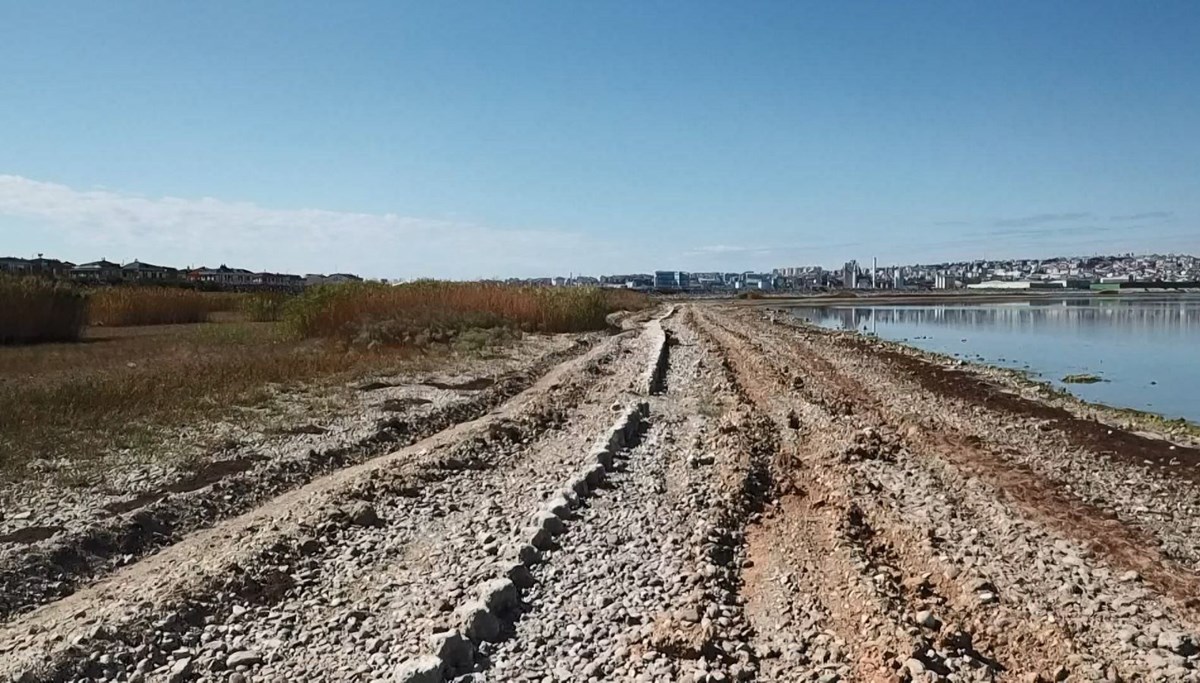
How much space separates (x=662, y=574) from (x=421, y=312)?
22073 millimetres

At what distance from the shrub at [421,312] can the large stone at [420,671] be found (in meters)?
19.7

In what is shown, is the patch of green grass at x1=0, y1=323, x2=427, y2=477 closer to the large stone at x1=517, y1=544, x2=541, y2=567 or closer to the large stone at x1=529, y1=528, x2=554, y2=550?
the large stone at x1=529, y1=528, x2=554, y2=550

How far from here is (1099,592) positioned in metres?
6.20

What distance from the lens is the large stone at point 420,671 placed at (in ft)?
14.5

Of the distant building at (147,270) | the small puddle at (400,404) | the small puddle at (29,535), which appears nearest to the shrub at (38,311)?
the small puddle at (400,404)

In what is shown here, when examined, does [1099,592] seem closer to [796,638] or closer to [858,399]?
[796,638]

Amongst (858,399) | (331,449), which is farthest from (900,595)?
(858,399)

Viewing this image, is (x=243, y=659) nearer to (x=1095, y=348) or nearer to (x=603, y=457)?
(x=603, y=457)

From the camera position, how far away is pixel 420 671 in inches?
175

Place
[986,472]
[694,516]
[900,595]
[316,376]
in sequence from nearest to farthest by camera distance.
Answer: [900,595]
[694,516]
[986,472]
[316,376]

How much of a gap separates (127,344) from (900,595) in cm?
2547

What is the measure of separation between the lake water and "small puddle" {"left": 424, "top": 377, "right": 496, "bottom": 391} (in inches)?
561

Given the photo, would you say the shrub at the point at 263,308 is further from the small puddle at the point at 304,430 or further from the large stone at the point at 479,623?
the large stone at the point at 479,623

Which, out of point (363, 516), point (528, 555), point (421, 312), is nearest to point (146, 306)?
point (421, 312)
